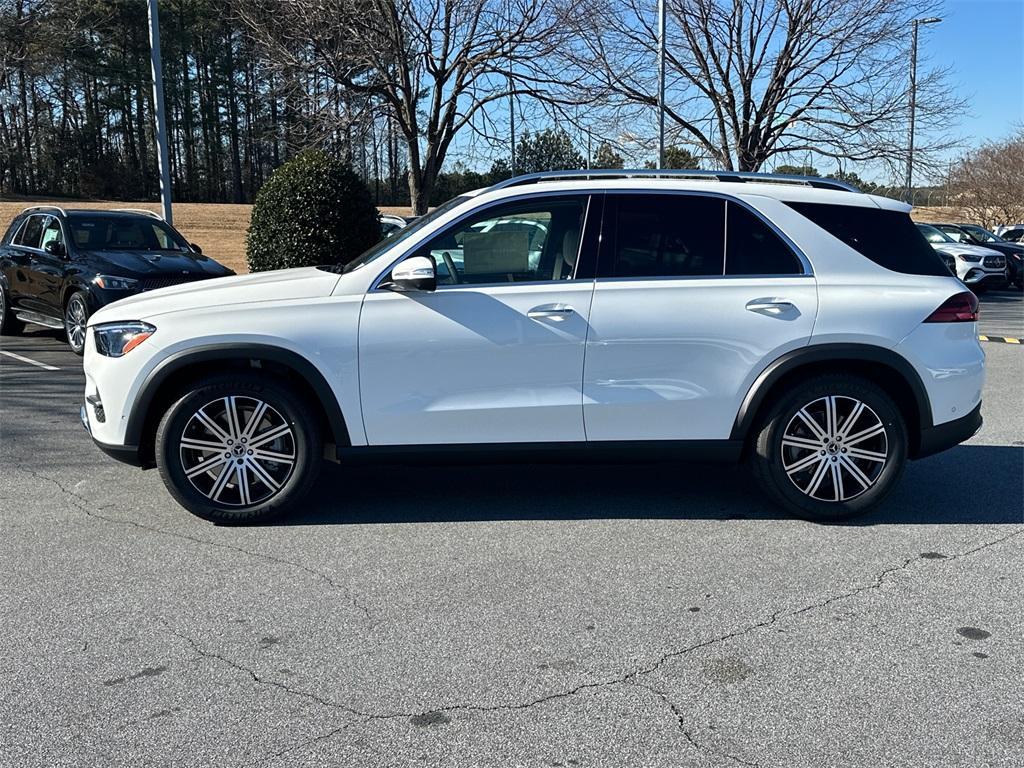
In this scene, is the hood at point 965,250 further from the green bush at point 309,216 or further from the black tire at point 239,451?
the black tire at point 239,451

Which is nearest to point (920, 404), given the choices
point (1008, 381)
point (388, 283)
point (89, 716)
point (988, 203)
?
point (388, 283)

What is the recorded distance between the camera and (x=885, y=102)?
1867cm

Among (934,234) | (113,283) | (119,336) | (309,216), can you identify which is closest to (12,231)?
(113,283)

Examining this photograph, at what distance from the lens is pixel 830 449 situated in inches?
201

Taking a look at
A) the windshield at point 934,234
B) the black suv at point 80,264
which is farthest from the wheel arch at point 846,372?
the windshield at point 934,234

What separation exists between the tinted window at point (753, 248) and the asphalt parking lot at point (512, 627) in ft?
4.61

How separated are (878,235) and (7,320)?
38.1ft

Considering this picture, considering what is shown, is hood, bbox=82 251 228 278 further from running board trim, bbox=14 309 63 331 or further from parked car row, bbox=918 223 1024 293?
parked car row, bbox=918 223 1024 293

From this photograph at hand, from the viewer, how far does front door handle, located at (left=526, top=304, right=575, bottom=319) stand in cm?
488

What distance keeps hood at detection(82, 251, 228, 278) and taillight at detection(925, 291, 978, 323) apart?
843 centimetres

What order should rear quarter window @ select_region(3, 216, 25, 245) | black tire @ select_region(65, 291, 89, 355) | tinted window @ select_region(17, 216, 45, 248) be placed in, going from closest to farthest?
black tire @ select_region(65, 291, 89, 355)
tinted window @ select_region(17, 216, 45, 248)
rear quarter window @ select_region(3, 216, 25, 245)

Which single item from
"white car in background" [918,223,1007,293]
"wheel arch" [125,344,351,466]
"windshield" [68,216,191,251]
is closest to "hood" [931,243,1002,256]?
"white car in background" [918,223,1007,293]

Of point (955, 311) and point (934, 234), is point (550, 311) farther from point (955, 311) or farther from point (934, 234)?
point (934, 234)

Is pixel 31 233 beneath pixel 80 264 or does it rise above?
above
